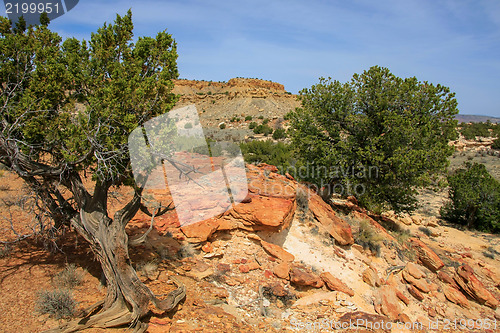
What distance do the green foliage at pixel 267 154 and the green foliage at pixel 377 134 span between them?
511 cm

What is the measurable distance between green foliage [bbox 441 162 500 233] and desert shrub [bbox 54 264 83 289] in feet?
51.1

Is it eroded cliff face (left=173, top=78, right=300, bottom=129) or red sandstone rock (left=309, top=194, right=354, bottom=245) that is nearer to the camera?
red sandstone rock (left=309, top=194, right=354, bottom=245)

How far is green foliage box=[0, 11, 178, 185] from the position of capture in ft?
15.3

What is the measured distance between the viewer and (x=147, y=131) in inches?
193

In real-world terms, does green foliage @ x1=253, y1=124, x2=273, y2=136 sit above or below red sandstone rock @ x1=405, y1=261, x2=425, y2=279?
above

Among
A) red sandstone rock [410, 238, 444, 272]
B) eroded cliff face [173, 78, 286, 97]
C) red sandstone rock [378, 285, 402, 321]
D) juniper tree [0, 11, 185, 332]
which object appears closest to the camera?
juniper tree [0, 11, 185, 332]

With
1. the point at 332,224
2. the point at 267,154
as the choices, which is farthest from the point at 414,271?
the point at 267,154

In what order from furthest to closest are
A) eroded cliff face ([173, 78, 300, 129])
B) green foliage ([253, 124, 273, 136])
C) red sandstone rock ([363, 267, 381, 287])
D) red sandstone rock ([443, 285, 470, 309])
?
1. eroded cliff face ([173, 78, 300, 129])
2. green foliage ([253, 124, 273, 136])
3. red sandstone rock ([443, 285, 470, 309])
4. red sandstone rock ([363, 267, 381, 287])

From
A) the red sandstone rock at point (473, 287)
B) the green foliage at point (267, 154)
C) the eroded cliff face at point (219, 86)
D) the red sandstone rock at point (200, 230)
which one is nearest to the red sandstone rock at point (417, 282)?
the red sandstone rock at point (473, 287)

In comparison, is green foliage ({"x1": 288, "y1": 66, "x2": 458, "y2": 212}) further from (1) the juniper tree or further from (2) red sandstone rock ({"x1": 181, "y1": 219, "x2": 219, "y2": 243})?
(1) the juniper tree

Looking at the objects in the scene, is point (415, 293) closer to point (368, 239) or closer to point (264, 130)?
point (368, 239)

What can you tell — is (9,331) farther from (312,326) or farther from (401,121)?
(401,121)

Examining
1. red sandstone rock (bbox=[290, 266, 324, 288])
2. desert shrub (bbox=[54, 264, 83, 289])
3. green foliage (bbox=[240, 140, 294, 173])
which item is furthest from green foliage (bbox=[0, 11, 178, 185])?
green foliage (bbox=[240, 140, 294, 173])

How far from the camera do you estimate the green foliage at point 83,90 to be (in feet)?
15.3
